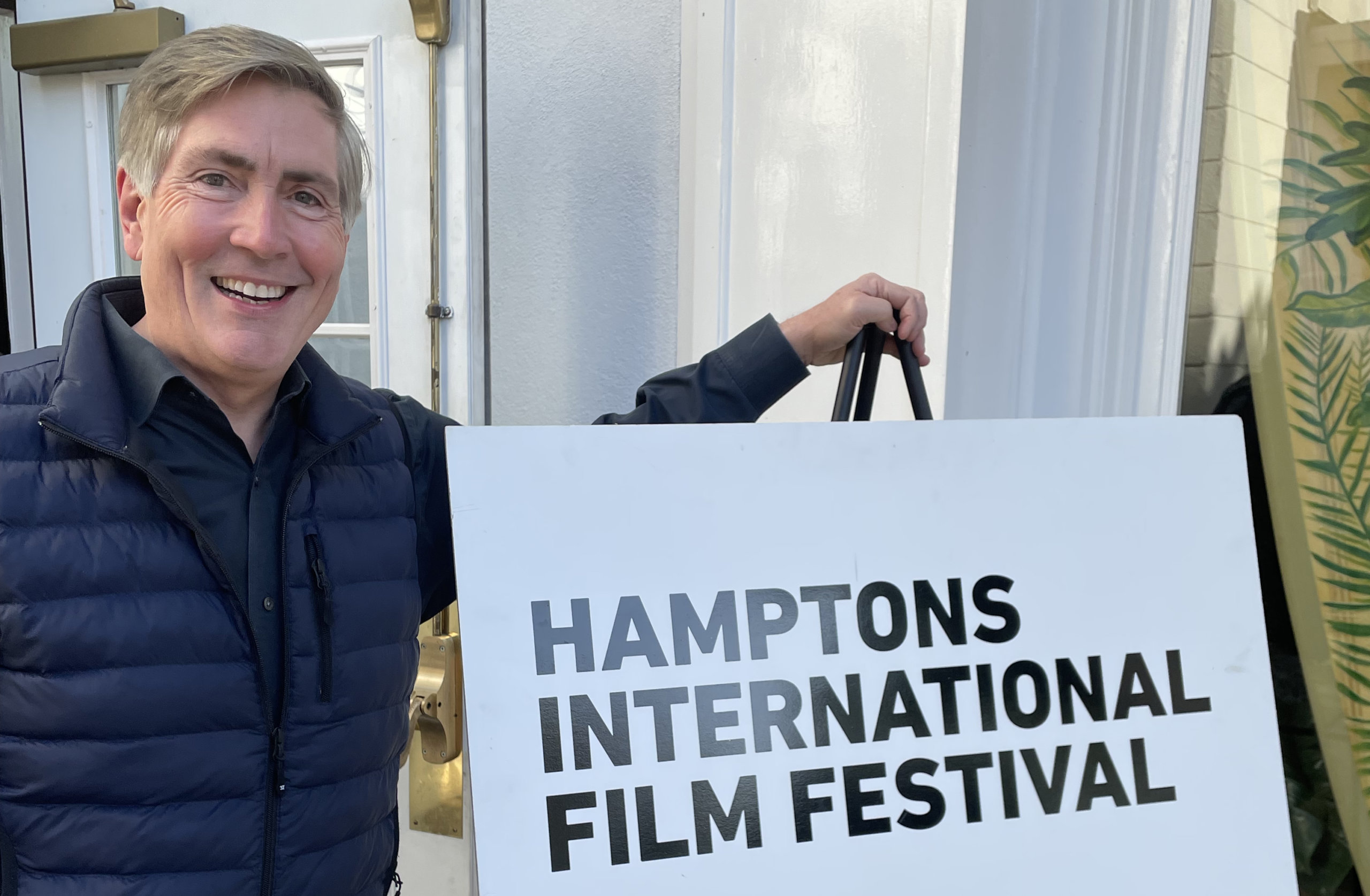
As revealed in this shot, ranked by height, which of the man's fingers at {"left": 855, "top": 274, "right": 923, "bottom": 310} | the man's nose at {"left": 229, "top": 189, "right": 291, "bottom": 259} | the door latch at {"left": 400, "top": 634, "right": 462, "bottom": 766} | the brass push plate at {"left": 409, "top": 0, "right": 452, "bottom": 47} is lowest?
the door latch at {"left": 400, "top": 634, "right": 462, "bottom": 766}

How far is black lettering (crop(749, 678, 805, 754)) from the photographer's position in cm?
63

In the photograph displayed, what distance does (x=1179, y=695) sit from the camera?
2.33 ft

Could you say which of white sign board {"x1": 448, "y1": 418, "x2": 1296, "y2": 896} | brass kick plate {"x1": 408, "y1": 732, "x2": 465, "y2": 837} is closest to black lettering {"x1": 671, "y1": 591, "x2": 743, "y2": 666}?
white sign board {"x1": 448, "y1": 418, "x2": 1296, "y2": 896}

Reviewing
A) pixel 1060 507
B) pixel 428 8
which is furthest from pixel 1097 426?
pixel 428 8

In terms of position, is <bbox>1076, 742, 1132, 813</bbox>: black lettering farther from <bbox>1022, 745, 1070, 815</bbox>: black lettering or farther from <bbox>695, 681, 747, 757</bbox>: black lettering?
<bbox>695, 681, 747, 757</bbox>: black lettering

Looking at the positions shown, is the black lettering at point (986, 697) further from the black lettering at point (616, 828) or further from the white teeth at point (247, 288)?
the white teeth at point (247, 288)

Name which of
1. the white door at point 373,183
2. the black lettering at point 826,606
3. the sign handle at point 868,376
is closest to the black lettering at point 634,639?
the black lettering at point 826,606

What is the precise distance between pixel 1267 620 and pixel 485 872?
3.34 feet

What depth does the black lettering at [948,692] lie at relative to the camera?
67 cm

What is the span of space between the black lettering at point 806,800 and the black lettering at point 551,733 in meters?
0.16

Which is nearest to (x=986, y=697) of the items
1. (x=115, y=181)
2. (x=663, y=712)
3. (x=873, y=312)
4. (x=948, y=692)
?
(x=948, y=692)

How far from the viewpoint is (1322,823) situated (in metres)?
1.14

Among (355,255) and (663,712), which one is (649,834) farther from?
(355,255)

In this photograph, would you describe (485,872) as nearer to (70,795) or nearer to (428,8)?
(70,795)
